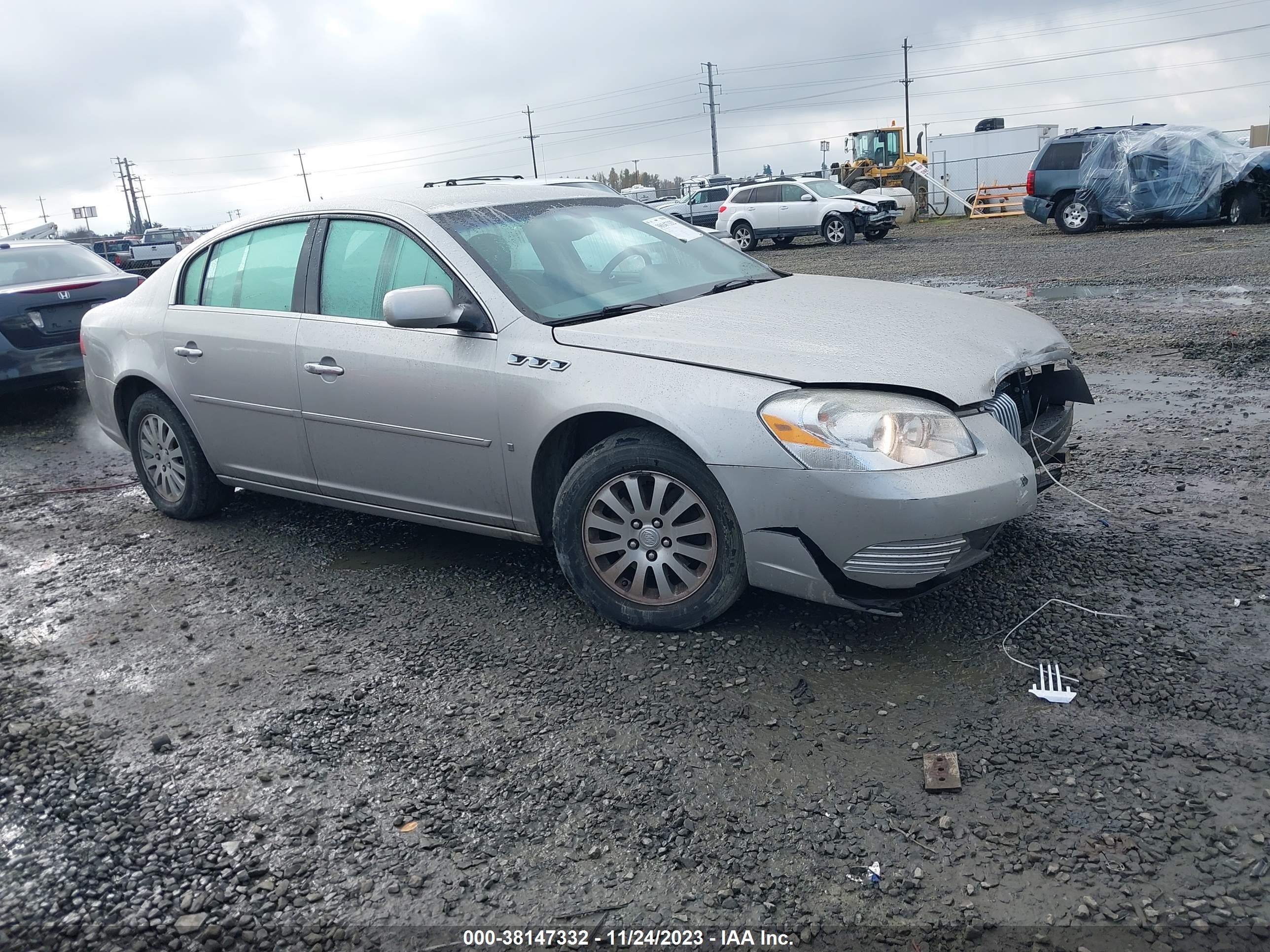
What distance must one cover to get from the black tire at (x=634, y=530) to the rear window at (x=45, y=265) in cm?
728

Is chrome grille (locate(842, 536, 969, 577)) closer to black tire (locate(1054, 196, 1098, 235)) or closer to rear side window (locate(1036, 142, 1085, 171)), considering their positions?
black tire (locate(1054, 196, 1098, 235))

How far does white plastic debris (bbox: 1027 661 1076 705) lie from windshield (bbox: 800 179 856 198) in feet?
80.6

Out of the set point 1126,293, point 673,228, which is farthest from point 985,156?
point 673,228

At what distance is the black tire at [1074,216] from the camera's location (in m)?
22.1

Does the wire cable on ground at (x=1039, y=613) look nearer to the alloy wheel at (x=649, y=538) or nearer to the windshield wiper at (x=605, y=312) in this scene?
the alloy wheel at (x=649, y=538)

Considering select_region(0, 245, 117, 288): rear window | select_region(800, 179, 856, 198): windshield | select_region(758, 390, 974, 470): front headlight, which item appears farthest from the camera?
select_region(800, 179, 856, 198): windshield

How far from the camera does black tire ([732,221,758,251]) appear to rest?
2738cm

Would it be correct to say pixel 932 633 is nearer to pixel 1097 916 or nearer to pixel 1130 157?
pixel 1097 916

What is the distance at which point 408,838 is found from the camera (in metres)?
2.73

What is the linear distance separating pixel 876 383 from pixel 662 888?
167 cm

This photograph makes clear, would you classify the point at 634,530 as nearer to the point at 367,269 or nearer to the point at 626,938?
the point at 626,938

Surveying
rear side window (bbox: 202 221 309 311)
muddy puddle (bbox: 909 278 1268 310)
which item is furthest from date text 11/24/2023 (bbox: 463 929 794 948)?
muddy puddle (bbox: 909 278 1268 310)

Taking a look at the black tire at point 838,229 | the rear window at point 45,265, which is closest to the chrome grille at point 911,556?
the rear window at point 45,265

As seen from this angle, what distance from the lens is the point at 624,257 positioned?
14.8ft
